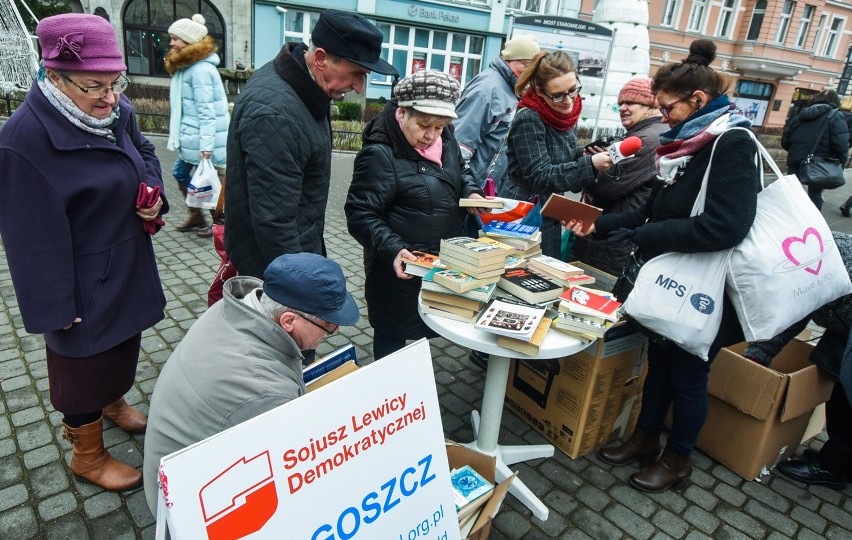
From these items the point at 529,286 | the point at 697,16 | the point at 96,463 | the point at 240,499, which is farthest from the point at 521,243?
the point at 697,16

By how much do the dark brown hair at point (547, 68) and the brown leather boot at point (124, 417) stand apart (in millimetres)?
2706

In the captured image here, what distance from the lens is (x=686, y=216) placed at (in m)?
2.25

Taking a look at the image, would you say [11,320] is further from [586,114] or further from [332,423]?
[586,114]

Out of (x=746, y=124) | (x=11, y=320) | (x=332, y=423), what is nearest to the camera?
(x=332, y=423)

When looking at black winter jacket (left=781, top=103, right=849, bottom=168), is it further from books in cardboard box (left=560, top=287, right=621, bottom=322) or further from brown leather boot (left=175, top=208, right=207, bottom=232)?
brown leather boot (left=175, top=208, right=207, bottom=232)

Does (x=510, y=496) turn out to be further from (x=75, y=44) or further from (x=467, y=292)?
(x=75, y=44)

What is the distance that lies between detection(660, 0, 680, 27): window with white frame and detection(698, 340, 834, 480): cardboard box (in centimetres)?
2635

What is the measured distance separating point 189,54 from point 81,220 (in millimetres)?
3027

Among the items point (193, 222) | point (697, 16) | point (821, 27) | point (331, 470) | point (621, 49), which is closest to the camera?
point (331, 470)

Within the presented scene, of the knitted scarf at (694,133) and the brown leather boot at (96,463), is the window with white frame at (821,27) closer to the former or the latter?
the knitted scarf at (694,133)

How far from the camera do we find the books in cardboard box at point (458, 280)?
6.96 ft

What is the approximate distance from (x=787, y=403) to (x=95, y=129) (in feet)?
10.5

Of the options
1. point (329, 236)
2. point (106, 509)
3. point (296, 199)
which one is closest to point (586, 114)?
point (329, 236)

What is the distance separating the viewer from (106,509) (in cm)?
229
